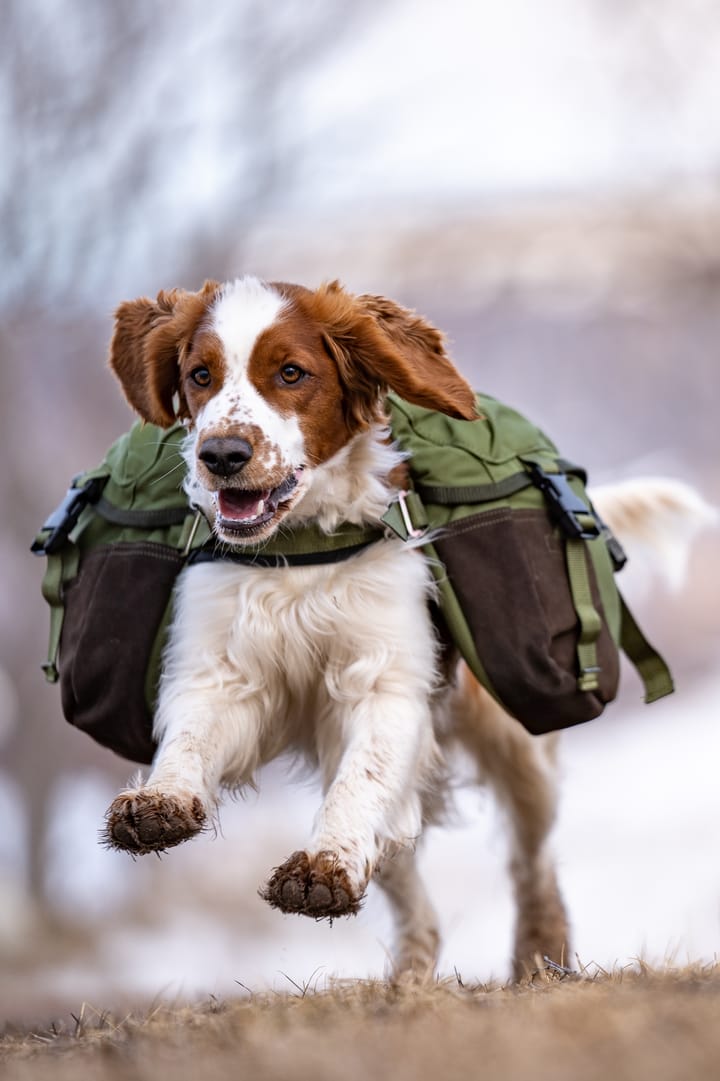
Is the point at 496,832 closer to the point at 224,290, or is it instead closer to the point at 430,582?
the point at 430,582

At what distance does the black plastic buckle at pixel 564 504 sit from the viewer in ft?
13.8

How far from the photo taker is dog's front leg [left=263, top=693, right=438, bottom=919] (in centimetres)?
330

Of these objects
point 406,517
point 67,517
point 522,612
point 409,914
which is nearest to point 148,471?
point 67,517

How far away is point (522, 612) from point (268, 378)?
0.99m

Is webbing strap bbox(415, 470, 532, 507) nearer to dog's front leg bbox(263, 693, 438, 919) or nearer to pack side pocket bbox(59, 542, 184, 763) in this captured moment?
dog's front leg bbox(263, 693, 438, 919)

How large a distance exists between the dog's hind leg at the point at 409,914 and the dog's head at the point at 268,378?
1685 mm

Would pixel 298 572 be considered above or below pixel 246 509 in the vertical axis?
below

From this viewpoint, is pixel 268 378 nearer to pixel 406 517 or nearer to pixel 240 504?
pixel 240 504

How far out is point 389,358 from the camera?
3.93 metres

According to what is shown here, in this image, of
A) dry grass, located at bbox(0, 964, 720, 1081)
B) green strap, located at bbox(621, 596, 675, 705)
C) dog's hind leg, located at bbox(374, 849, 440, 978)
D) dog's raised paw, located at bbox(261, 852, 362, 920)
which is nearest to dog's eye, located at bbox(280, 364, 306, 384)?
dog's raised paw, located at bbox(261, 852, 362, 920)

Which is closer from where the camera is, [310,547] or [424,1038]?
[424,1038]

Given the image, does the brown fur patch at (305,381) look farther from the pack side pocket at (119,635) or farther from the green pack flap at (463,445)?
the pack side pocket at (119,635)

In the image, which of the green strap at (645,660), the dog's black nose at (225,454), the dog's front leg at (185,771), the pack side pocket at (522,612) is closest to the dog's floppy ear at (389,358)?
the pack side pocket at (522,612)

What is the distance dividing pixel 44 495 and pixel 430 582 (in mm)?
7897
